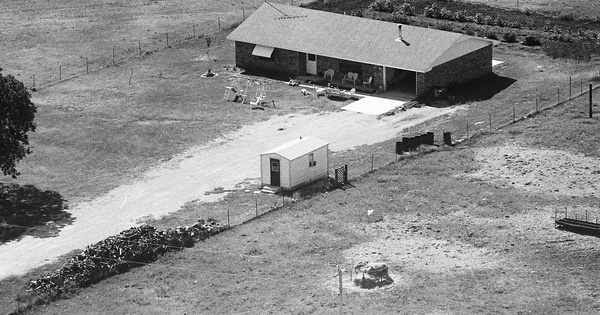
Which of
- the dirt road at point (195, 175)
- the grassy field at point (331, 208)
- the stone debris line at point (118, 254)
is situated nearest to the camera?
the grassy field at point (331, 208)

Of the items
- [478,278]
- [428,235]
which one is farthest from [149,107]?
[478,278]

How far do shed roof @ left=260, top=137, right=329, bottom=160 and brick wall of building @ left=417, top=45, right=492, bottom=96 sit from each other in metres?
14.5

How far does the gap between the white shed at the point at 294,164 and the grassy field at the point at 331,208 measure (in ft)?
6.60

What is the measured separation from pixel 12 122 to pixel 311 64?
2705 cm

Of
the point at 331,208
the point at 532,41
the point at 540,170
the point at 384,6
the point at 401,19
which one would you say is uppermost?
the point at 384,6

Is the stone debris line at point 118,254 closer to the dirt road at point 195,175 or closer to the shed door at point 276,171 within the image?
the dirt road at point 195,175

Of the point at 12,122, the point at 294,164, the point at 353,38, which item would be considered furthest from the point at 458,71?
the point at 12,122

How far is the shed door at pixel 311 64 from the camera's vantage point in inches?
3642

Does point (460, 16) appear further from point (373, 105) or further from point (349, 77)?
point (373, 105)

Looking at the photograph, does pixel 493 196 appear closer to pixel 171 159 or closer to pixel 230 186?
pixel 230 186

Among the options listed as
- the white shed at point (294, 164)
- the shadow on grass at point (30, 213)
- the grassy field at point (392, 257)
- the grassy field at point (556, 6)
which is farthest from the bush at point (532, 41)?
the shadow on grass at point (30, 213)

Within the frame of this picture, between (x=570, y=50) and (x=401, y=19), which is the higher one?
(x=401, y=19)

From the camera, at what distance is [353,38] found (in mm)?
91000

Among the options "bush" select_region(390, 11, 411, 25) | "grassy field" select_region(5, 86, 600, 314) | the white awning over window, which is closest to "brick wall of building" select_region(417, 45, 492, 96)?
the white awning over window
